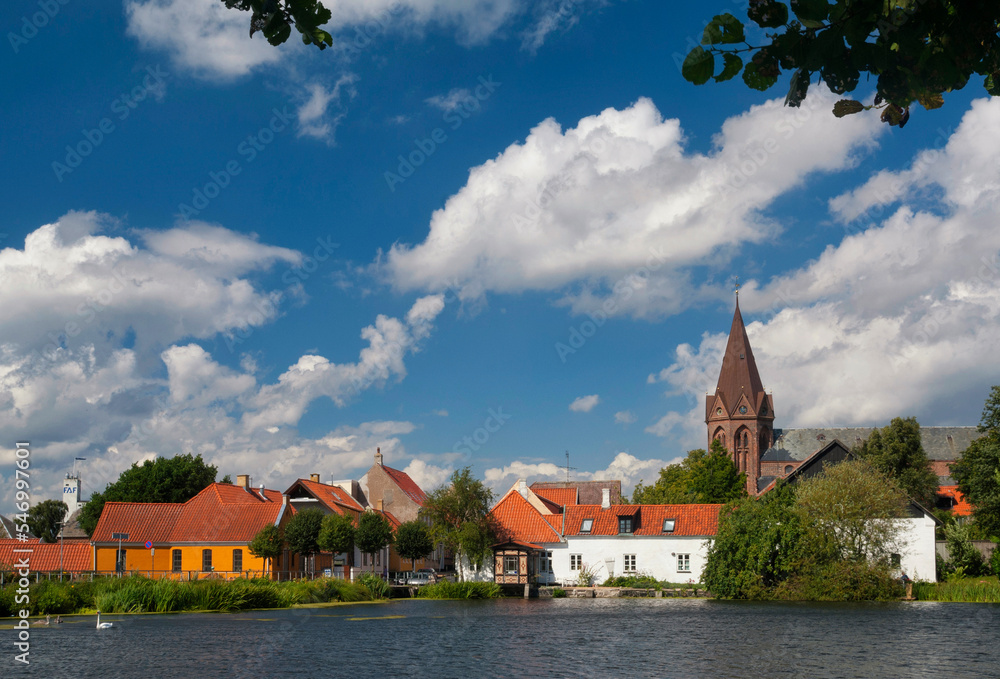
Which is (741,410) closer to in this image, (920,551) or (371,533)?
(920,551)

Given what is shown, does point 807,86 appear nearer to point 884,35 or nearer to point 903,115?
point 884,35

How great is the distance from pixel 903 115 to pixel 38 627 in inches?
1445

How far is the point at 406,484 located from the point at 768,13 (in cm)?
8674

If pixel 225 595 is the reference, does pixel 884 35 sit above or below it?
above

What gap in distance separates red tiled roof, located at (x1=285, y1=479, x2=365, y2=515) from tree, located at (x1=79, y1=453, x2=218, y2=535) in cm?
1121

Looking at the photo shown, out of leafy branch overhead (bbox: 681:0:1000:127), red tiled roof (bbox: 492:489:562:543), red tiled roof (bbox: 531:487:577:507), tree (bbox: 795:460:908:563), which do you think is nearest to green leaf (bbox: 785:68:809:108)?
leafy branch overhead (bbox: 681:0:1000:127)

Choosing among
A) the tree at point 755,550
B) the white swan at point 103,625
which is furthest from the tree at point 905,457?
the white swan at point 103,625

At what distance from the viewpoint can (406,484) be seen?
88.1 meters

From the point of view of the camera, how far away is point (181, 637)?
96.3 feet

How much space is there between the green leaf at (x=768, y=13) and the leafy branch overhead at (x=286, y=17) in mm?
1694

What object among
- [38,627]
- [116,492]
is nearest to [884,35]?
[38,627]

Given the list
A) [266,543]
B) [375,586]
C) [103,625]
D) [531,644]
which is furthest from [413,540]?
[531,644]

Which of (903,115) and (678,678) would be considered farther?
(678,678)

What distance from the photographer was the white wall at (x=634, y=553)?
62.7 metres
